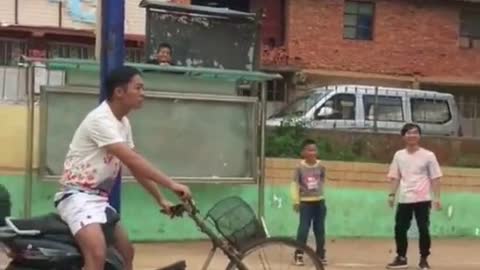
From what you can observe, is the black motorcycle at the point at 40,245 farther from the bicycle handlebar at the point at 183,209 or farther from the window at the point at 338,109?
the window at the point at 338,109

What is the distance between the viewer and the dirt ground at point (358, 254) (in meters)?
12.0

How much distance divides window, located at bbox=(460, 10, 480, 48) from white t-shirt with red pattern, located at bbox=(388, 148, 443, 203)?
22.9 m

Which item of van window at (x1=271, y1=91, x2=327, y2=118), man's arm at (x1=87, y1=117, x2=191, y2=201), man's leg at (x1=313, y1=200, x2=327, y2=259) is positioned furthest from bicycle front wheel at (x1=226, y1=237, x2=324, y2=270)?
van window at (x1=271, y1=91, x2=327, y2=118)

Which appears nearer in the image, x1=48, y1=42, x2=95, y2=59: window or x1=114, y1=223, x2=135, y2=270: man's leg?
x1=114, y1=223, x2=135, y2=270: man's leg

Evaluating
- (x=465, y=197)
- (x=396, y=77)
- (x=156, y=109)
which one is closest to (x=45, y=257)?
(x=156, y=109)

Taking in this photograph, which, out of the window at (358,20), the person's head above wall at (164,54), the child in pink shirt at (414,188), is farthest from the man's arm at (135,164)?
the window at (358,20)

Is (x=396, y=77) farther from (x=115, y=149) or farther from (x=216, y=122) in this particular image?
(x=115, y=149)

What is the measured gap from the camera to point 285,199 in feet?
47.8

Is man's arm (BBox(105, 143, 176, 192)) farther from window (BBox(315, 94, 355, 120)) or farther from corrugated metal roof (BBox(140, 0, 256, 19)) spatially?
window (BBox(315, 94, 355, 120))

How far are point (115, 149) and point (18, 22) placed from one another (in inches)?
804

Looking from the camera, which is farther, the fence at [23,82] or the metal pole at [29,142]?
the fence at [23,82]

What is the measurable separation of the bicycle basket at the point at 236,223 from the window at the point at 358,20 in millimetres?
25441

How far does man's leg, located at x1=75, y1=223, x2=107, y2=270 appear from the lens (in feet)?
19.9

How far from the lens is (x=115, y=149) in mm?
6105
